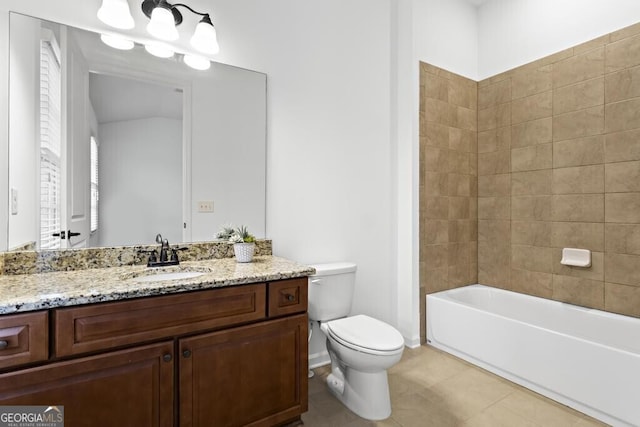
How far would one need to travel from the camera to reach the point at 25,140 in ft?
4.96

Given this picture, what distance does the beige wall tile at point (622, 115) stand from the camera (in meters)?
2.13

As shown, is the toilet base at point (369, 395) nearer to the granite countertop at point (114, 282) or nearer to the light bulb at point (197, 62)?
the granite countertop at point (114, 282)

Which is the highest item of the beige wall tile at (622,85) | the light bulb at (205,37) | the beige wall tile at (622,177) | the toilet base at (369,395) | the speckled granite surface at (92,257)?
the light bulb at (205,37)

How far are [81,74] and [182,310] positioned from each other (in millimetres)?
1301

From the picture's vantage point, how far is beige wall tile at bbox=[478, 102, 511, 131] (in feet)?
9.34

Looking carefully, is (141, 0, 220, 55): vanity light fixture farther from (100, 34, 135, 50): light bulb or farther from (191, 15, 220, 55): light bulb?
(100, 34, 135, 50): light bulb

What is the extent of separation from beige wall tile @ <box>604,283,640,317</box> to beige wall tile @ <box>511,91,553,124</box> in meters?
Answer: 1.34

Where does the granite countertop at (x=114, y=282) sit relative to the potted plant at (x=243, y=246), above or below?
below

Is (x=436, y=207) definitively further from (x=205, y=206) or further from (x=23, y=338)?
(x=23, y=338)

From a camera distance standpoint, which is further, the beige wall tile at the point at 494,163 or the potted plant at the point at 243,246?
the beige wall tile at the point at 494,163

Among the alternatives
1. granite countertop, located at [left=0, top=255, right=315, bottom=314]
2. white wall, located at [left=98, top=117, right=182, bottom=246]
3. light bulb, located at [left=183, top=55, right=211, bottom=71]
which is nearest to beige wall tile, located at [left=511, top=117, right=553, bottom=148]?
granite countertop, located at [left=0, top=255, right=315, bottom=314]

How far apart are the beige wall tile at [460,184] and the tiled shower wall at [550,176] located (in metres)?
0.03

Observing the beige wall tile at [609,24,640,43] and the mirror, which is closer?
the mirror

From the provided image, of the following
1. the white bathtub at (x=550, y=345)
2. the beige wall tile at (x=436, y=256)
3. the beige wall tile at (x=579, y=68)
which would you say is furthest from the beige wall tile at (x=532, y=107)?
the white bathtub at (x=550, y=345)
